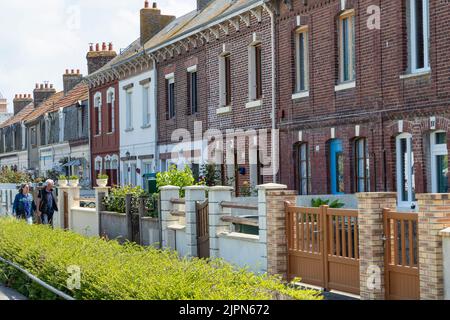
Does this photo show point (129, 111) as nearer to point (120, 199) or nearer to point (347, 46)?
point (120, 199)

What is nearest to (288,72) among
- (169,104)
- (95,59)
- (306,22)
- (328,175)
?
(306,22)

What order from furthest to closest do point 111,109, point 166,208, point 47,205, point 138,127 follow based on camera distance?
1. point 111,109
2. point 138,127
3. point 47,205
4. point 166,208

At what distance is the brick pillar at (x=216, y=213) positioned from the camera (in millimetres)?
19141

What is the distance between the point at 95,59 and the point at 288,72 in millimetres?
24978

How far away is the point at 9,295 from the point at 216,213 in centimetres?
421

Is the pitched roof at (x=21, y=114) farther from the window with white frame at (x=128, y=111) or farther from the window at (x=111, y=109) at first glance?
the window with white frame at (x=128, y=111)

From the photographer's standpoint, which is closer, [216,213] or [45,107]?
[216,213]

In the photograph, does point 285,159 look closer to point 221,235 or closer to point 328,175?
point 328,175

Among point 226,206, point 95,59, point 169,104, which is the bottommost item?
point 226,206

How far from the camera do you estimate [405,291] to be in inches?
511

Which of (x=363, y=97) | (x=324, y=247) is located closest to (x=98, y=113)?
(x=363, y=97)

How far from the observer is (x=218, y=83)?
104ft
